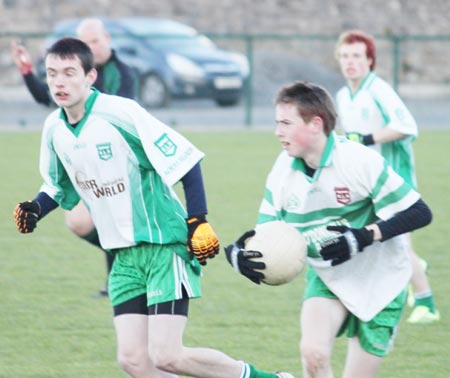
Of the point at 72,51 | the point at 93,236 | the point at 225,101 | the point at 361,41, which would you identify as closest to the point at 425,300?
the point at 361,41

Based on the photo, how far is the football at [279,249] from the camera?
4.61m

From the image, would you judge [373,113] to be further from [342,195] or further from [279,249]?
[279,249]

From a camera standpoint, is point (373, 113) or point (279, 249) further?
point (373, 113)

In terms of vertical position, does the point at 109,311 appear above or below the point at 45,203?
below

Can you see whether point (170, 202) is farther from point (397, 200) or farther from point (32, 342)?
point (32, 342)

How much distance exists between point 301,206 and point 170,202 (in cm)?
61

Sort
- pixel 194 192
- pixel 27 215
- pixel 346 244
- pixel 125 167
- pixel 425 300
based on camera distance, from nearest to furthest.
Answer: pixel 346 244 < pixel 194 192 < pixel 125 167 < pixel 27 215 < pixel 425 300

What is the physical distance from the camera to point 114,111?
4.96 m

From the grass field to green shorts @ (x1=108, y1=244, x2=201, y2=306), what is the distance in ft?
3.33

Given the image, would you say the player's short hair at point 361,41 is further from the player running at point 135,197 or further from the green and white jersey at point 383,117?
the player running at point 135,197

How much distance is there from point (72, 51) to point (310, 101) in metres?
1.08

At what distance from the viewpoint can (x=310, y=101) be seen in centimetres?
468

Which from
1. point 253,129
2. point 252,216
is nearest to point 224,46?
point 253,129

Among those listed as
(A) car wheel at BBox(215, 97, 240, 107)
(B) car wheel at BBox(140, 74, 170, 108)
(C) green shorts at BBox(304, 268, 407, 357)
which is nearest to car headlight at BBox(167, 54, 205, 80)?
(B) car wheel at BBox(140, 74, 170, 108)
